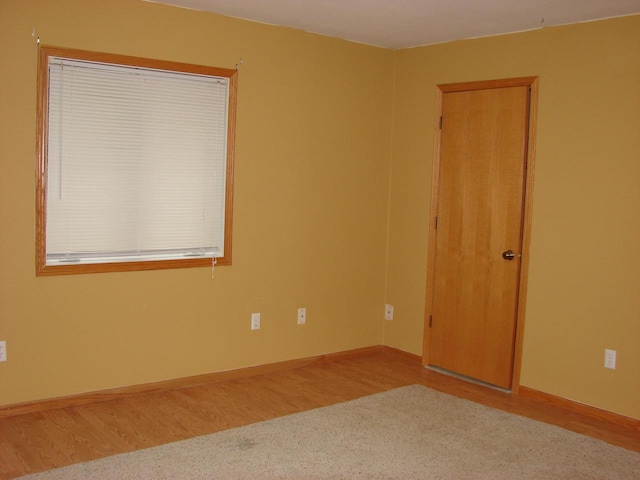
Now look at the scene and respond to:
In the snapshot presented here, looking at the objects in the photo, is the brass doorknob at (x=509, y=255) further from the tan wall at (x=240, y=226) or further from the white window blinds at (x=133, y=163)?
the white window blinds at (x=133, y=163)

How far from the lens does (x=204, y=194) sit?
4.23 m

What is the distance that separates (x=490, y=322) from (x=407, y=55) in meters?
2.18

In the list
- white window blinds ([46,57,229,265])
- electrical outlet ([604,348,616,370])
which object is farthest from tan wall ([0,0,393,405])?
electrical outlet ([604,348,616,370])

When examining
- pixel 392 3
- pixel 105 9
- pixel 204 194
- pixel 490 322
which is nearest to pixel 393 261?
pixel 490 322

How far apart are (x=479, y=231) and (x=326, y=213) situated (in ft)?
3.74


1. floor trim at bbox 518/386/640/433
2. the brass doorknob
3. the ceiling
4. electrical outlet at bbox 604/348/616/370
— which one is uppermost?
the ceiling

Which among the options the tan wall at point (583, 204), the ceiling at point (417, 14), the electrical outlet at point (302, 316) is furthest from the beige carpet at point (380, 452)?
the ceiling at point (417, 14)

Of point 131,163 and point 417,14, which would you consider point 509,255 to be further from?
point 131,163

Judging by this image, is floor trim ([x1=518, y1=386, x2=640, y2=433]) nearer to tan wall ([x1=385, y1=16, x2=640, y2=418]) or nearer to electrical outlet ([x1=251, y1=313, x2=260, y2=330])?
tan wall ([x1=385, y1=16, x2=640, y2=418])

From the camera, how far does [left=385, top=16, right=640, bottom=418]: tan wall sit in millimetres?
3799

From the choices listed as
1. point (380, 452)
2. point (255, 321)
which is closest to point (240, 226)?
point (255, 321)

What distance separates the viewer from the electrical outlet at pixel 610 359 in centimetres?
388

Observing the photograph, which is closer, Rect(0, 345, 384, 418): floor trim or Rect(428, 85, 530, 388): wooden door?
Rect(0, 345, 384, 418): floor trim

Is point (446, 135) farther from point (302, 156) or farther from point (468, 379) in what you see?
point (468, 379)
